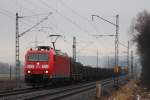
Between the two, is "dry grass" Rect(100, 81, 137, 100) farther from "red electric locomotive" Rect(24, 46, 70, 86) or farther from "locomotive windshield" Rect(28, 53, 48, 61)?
"locomotive windshield" Rect(28, 53, 48, 61)

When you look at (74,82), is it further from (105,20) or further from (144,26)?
(144,26)

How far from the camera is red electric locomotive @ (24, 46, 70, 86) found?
136 ft

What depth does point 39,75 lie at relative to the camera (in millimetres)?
Answer: 41719

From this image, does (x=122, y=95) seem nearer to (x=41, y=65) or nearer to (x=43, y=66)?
(x=43, y=66)

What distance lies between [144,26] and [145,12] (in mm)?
7936

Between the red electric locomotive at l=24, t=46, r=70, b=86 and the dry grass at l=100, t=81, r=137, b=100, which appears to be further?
the red electric locomotive at l=24, t=46, r=70, b=86

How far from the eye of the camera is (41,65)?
42.5m

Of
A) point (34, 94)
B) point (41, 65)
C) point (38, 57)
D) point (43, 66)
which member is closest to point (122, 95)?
point (34, 94)

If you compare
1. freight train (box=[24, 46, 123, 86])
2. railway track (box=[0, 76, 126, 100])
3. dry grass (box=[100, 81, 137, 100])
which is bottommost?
dry grass (box=[100, 81, 137, 100])

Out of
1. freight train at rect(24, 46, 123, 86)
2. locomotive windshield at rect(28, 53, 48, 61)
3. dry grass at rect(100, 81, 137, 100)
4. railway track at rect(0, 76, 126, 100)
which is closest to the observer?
railway track at rect(0, 76, 126, 100)

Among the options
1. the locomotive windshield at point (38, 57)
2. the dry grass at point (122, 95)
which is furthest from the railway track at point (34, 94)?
the locomotive windshield at point (38, 57)

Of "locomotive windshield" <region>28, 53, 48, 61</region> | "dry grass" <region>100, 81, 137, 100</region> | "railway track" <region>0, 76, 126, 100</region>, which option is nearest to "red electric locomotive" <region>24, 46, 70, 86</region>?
"locomotive windshield" <region>28, 53, 48, 61</region>

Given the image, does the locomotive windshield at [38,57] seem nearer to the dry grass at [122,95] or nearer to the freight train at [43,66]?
the freight train at [43,66]

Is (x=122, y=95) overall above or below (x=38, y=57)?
below
